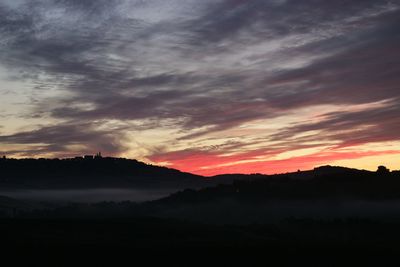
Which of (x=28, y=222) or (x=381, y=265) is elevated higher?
(x=28, y=222)

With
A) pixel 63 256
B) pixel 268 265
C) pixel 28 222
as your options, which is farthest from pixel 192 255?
pixel 28 222

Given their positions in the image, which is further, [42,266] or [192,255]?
[192,255]

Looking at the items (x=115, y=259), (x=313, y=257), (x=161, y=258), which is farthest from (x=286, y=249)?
(x=115, y=259)

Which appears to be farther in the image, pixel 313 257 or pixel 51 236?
pixel 51 236

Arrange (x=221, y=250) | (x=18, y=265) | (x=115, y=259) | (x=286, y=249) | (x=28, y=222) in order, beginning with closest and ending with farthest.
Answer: (x=18, y=265) → (x=115, y=259) → (x=221, y=250) → (x=286, y=249) → (x=28, y=222)

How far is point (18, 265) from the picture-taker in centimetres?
10338

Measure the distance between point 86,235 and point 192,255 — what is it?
57.9m

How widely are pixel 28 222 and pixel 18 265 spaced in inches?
3905

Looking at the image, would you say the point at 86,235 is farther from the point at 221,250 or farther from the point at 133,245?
the point at 221,250

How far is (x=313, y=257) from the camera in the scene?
144m

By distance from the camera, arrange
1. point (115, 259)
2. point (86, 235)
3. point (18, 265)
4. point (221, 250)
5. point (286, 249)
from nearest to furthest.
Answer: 1. point (18, 265)
2. point (115, 259)
3. point (221, 250)
4. point (286, 249)
5. point (86, 235)

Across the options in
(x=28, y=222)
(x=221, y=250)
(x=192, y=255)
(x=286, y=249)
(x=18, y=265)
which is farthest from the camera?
(x=28, y=222)

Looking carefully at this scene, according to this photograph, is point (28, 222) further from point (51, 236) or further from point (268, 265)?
point (268, 265)

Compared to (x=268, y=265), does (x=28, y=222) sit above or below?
above
